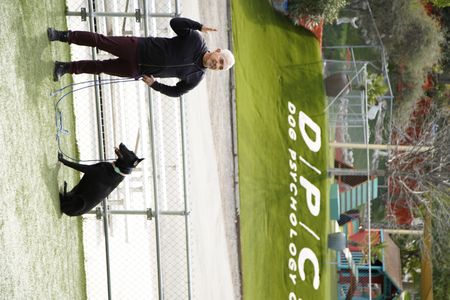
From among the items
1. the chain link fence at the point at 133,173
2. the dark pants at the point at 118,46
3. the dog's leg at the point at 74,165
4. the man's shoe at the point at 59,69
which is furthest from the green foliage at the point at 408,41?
the dog's leg at the point at 74,165

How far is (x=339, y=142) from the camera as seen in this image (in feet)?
29.1

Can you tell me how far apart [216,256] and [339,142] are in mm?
2585

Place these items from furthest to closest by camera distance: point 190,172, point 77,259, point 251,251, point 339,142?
point 339,142, point 251,251, point 190,172, point 77,259

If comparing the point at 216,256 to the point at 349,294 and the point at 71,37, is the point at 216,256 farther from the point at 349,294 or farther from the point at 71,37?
the point at 71,37

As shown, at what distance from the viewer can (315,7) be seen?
30.7 feet

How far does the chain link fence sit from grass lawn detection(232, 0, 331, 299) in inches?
78.8

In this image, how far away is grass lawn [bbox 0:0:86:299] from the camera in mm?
4074

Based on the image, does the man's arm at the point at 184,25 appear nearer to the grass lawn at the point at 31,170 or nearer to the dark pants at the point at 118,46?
the dark pants at the point at 118,46

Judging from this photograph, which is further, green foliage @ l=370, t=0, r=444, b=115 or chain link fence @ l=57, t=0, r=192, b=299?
green foliage @ l=370, t=0, r=444, b=115

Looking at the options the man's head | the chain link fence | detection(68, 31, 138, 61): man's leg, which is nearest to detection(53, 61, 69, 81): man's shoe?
detection(68, 31, 138, 61): man's leg

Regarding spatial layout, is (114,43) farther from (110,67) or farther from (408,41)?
(408,41)

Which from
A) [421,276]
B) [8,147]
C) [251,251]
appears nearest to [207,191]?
[251,251]

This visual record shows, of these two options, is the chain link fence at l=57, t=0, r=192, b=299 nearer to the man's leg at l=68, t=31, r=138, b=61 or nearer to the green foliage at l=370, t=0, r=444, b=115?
the man's leg at l=68, t=31, r=138, b=61

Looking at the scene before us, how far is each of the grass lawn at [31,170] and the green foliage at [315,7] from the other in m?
4.65
